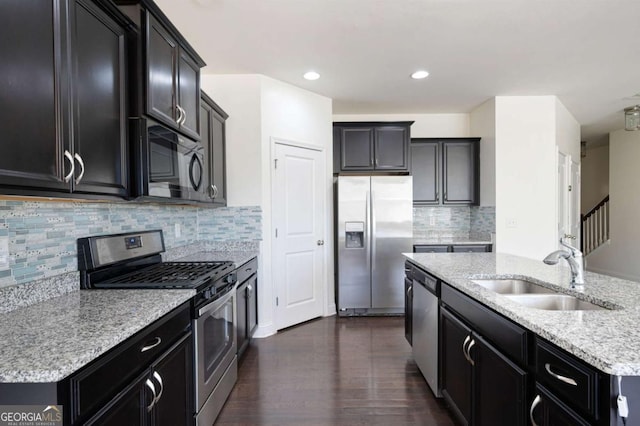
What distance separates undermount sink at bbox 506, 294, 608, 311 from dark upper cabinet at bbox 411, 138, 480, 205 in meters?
2.76

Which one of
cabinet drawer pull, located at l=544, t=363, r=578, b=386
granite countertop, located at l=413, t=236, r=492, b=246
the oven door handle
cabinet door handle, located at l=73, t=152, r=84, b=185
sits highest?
cabinet door handle, located at l=73, t=152, r=84, b=185

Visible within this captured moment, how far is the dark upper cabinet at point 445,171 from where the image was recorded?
435 centimetres

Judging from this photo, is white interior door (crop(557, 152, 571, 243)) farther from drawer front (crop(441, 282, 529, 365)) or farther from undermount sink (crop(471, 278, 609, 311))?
drawer front (crop(441, 282, 529, 365))

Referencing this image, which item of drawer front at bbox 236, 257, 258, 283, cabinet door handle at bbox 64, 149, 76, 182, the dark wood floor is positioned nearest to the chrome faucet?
the dark wood floor

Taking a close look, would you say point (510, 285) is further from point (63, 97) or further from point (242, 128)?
point (242, 128)

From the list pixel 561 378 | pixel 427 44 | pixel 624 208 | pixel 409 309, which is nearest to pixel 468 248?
pixel 409 309

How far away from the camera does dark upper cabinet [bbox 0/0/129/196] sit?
987 mm

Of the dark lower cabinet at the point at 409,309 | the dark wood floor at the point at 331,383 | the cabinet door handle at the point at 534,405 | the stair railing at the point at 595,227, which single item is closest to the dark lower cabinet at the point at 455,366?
the dark wood floor at the point at 331,383

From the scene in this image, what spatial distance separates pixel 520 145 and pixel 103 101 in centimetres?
434

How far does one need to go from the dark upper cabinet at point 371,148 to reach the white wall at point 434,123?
639 millimetres

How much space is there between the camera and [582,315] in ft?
3.86

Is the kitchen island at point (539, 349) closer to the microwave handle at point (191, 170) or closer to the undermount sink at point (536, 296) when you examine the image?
the undermount sink at point (536, 296)

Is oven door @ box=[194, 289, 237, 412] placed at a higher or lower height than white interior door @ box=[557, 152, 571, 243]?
lower

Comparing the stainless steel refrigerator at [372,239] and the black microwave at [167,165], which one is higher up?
the black microwave at [167,165]
